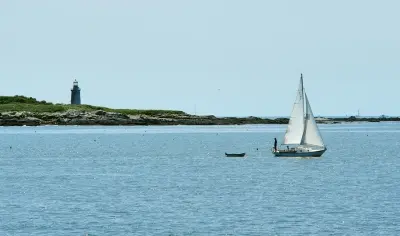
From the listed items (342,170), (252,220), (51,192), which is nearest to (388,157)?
(342,170)

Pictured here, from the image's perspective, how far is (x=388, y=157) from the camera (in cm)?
10056

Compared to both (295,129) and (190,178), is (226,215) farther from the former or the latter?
(295,129)

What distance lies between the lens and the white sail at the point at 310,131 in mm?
92250

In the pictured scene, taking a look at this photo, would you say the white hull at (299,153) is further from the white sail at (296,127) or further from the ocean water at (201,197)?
the white sail at (296,127)

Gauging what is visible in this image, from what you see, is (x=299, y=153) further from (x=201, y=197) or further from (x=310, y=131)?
(x=201, y=197)

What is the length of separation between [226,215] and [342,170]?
34.5 m

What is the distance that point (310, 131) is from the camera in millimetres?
92875

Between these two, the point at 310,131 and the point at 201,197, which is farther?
the point at 310,131

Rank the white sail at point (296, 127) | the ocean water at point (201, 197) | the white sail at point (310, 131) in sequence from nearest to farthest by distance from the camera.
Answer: the ocean water at point (201, 197) → the white sail at point (310, 131) → the white sail at point (296, 127)

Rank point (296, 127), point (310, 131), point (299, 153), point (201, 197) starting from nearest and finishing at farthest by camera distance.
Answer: point (201, 197)
point (299, 153)
point (296, 127)
point (310, 131)

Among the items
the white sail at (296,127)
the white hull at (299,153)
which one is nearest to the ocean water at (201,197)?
the white hull at (299,153)

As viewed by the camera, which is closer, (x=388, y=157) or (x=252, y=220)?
(x=252, y=220)

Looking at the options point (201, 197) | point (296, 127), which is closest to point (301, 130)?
point (296, 127)

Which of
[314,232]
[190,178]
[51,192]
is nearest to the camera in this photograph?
[314,232]
